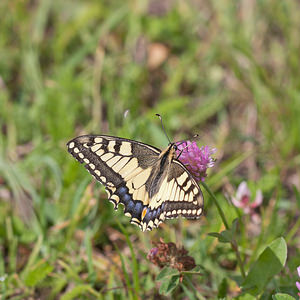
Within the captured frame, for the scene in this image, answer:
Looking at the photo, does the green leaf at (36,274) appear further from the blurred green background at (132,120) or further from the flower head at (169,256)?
the flower head at (169,256)

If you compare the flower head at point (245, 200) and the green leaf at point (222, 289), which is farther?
the flower head at point (245, 200)

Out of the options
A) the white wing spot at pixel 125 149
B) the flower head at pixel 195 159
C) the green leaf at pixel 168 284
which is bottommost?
the green leaf at pixel 168 284

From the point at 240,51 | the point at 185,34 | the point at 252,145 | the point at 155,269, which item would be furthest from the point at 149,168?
the point at 185,34

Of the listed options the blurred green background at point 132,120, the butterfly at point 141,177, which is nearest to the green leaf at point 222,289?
the blurred green background at point 132,120

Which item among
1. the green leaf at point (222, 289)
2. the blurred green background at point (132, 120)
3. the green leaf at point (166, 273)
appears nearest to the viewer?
the green leaf at point (166, 273)

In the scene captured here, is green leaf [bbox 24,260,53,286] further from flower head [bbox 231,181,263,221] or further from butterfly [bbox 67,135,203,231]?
flower head [bbox 231,181,263,221]

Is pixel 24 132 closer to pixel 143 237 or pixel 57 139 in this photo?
pixel 57 139

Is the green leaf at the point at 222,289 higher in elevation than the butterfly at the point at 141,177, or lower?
lower
